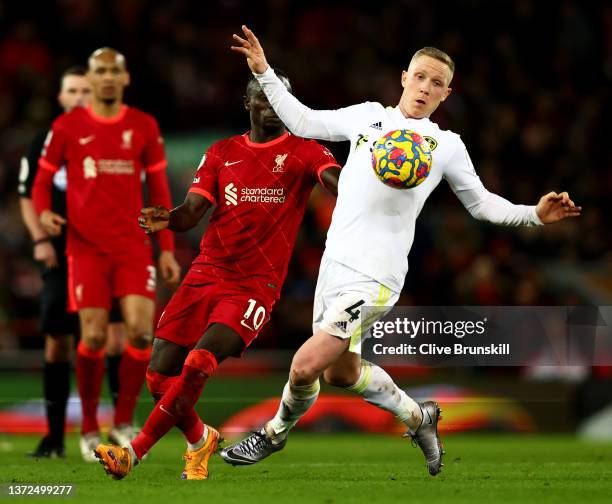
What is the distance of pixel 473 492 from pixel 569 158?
9.23m

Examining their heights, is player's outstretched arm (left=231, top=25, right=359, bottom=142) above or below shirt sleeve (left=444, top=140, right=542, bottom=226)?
above

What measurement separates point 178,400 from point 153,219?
953 millimetres

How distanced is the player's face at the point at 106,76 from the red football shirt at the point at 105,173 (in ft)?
0.50

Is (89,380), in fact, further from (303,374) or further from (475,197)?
(475,197)

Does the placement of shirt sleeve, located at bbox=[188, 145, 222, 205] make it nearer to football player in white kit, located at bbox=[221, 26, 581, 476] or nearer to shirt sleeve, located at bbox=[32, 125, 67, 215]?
football player in white kit, located at bbox=[221, 26, 581, 476]

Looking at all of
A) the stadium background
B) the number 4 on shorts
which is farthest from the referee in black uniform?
the number 4 on shorts

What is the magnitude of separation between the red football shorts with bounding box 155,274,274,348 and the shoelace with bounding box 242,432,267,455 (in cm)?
53

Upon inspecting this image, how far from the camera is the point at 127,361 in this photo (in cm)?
893

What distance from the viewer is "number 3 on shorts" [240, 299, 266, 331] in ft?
23.5

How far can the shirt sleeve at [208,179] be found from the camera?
7332mm

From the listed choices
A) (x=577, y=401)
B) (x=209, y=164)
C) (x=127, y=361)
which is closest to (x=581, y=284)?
(x=577, y=401)

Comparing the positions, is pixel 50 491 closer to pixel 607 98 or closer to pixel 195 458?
pixel 195 458

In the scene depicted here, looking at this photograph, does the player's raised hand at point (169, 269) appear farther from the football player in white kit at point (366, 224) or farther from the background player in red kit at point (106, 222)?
the football player in white kit at point (366, 224)

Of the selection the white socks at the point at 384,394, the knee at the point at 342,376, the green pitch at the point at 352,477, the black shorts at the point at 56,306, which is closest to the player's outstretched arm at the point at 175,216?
the knee at the point at 342,376
